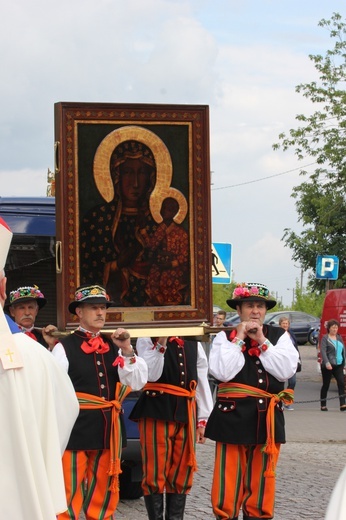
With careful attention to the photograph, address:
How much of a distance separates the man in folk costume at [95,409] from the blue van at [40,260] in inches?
60.3

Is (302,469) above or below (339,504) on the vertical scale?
below

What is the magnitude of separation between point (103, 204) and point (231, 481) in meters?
2.19

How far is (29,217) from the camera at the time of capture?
1070 cm

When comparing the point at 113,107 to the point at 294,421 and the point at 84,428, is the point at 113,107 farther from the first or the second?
the point at 294,421

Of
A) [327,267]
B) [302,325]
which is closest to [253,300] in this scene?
[327,267]

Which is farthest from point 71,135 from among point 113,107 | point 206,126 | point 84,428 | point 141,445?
point 141,445

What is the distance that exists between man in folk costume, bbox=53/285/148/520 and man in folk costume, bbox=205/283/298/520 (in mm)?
674

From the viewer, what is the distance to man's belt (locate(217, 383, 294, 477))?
26.3 feet

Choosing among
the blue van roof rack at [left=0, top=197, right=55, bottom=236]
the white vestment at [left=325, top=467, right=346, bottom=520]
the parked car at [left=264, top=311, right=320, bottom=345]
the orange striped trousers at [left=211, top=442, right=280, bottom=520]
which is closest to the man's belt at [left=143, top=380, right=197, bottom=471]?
the orange striped trousers at [left=211, top=442, right=280, bottom=520]

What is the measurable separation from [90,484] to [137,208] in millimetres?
1957

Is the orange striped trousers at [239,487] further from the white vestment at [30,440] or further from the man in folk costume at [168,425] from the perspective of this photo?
the white vestment at [30,440]

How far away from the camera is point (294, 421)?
1861cm

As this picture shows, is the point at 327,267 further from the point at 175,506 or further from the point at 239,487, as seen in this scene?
the point at 239,487

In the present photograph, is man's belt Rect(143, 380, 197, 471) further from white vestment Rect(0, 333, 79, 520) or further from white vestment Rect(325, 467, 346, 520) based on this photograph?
white vestment Rect(325, 467, 346, 520)
